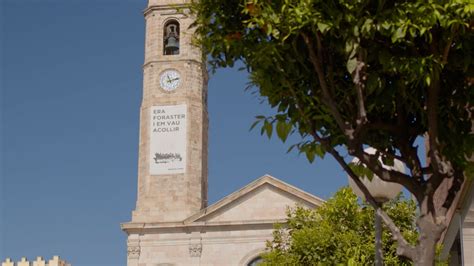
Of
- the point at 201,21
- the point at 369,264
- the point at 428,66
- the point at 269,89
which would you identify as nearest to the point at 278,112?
the point at 269,89

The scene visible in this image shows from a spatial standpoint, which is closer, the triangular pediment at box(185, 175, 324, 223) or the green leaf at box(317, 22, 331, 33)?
the green leaf at box(317, 22, 331, 33)

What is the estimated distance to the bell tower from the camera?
4456 cm

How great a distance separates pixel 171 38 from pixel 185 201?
8.23m

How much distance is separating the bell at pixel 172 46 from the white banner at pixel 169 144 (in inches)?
124

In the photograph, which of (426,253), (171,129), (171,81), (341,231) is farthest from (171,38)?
(426,253)

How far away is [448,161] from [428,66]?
1023mm

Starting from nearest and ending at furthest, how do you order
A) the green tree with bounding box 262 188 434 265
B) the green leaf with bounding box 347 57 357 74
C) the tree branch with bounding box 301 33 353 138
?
1. the green leaf with bounding box 347 57 357 74
2. the tree branch with bounding box 301 33 353 138
3. the green tree with bounding box 262 188 434 265

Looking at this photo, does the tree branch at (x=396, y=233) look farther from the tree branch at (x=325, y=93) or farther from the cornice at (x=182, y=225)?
the cornice at (x=182, y=225)

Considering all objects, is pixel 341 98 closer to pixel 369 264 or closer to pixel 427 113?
pixel 427 113

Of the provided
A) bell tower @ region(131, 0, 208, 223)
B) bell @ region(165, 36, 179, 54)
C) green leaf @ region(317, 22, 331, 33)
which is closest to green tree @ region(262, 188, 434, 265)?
green leaf @ region(317, 22, 331, 33)

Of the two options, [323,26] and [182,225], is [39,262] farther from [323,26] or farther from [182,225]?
[323,26]

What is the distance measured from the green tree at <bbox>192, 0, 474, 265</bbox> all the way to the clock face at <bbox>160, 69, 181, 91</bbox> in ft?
124

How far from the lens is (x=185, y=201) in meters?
44.4

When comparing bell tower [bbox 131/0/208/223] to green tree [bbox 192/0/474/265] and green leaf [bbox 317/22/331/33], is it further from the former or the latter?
green leaf [bbox 317/22/331/33]
